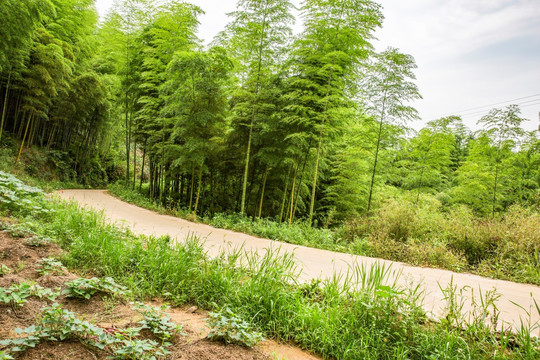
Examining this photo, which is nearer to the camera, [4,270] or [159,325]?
[159,325]

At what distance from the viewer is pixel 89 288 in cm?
224

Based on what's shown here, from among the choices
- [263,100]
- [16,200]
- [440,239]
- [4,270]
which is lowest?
[4,270]

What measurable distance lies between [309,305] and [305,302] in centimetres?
11

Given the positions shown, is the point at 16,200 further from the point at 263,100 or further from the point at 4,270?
the point at 263,100

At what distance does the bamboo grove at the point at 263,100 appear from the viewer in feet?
23.8

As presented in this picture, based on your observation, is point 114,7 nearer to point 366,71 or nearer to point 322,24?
point 322,24

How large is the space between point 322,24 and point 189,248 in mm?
6842

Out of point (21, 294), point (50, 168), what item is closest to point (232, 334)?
point (21, 294)

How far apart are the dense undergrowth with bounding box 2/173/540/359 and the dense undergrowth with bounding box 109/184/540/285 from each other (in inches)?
111

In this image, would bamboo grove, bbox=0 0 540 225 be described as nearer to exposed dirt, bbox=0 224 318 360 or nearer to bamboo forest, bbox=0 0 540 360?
bamboo forest, bbox=0 0 540 360

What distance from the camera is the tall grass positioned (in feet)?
6.50

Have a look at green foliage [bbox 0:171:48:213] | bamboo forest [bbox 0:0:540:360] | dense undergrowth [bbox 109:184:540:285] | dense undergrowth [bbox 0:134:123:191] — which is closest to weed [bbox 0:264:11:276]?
bamboo forest [bbox 0:0:540:360]

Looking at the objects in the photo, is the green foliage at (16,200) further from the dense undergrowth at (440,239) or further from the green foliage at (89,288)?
the dense undergrowth at (440,239)

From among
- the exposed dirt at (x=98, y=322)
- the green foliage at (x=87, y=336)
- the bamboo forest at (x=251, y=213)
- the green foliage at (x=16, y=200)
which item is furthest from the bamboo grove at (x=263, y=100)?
the green foliage at (x=87, y=336)
